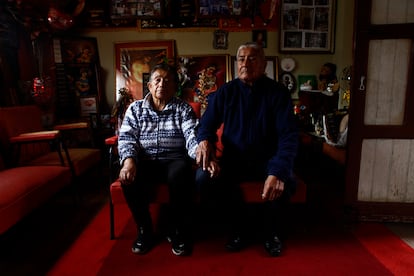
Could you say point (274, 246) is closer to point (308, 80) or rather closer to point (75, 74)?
point (308, 80)

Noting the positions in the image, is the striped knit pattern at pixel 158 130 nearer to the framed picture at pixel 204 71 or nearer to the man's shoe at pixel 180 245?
the man's shoe at pixel 180 245

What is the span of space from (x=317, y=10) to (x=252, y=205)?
259 centimetres

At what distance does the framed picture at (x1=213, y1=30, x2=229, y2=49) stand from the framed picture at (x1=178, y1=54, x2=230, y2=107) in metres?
0.13

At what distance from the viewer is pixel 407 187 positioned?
1997 mm

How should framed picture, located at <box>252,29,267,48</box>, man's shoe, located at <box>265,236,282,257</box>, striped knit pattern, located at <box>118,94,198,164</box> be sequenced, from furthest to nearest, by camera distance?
framed picture, located at <box>252,29,267,48</box>, striped knit pattern, located at <box>118,94,198,164</box>, man's shoe, located at <box>265,236,282,257</box>

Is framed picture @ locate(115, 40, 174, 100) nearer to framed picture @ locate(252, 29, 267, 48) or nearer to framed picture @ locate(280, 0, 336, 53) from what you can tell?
framed picture @ locate(252, 29, 267, 48)

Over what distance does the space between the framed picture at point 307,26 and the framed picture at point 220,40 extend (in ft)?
2.25

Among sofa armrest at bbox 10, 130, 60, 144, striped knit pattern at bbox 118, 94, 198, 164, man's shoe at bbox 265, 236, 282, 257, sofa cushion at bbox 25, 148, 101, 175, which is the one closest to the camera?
man's shoe at bbox 265, 236, 282, 257

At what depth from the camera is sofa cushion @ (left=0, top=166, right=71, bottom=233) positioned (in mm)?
1526

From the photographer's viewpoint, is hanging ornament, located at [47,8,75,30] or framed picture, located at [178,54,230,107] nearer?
hanging ornament, located at [47,8,75,30]

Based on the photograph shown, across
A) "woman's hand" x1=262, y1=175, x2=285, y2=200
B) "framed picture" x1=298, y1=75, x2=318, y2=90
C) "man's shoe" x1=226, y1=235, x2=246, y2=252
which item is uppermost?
"framed picture" x1=298, y1=75, x2=318, y2=90

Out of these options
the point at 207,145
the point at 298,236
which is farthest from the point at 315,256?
the point at 207,145

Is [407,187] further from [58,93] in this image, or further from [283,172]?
[58,93]

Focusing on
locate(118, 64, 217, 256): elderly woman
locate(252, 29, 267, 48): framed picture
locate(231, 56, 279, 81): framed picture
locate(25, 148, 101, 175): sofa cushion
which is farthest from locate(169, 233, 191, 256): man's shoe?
locate(252, 29, 267, 48): framed picture
